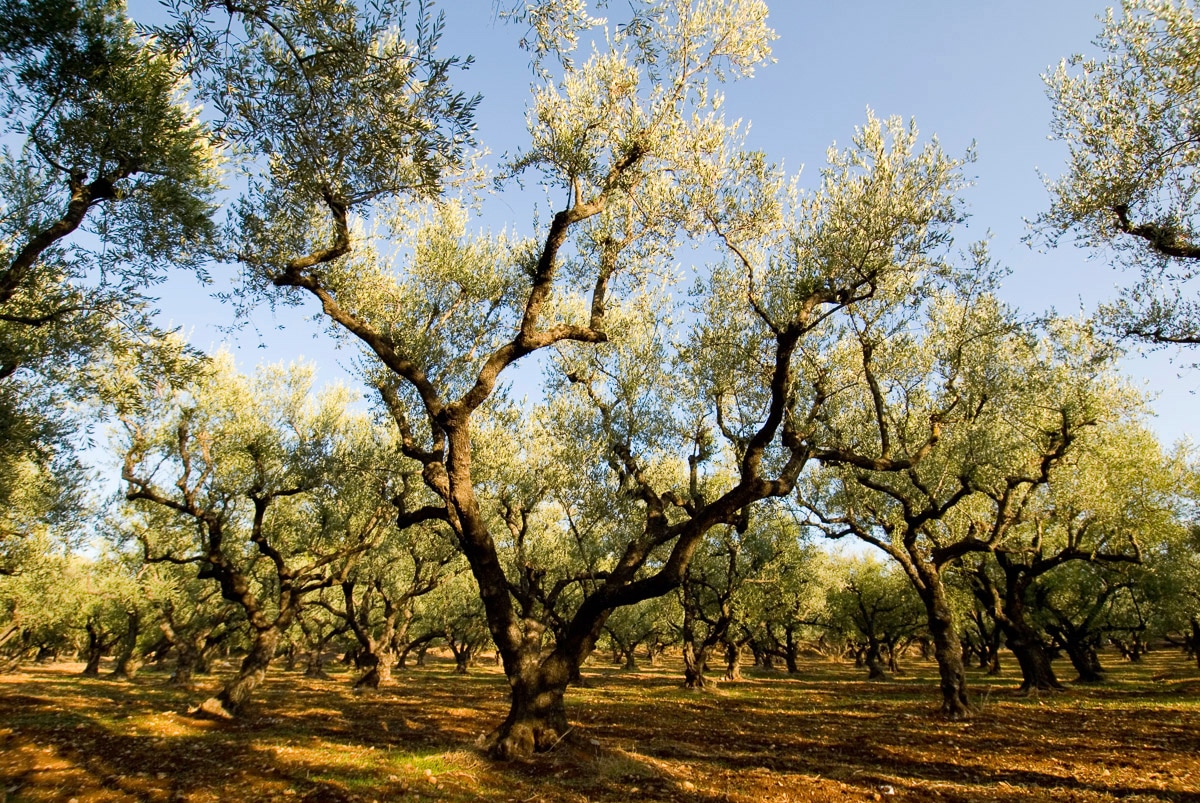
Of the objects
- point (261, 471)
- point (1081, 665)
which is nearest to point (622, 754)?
point (261, 471)

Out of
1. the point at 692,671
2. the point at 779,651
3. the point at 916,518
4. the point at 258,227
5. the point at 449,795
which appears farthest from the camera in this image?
the point at 779,651

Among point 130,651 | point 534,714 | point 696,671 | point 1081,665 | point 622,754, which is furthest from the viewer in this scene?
point 130,651

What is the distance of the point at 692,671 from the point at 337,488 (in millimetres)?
24767

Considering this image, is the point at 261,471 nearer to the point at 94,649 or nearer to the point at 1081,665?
the point at 1081,665

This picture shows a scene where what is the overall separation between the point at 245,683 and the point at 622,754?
609 inches

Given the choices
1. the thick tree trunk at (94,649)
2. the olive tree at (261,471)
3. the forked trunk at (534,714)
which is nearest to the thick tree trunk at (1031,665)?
the forked trunk at (534,714)

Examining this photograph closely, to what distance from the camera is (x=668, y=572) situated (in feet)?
45.5

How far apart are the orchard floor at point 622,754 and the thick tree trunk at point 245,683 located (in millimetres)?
895

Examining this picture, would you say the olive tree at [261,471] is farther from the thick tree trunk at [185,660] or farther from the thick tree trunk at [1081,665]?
the thick tree trunk at [1081,665]

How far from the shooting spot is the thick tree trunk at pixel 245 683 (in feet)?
68.7

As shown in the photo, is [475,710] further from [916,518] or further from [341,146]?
[341,146]

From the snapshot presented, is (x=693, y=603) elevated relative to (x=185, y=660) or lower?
elevated

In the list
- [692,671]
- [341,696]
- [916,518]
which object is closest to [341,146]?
[916,518]

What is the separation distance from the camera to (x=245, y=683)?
21.8 m
